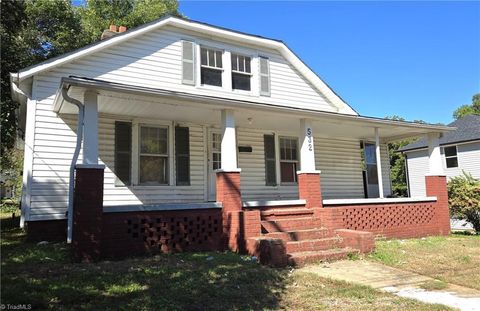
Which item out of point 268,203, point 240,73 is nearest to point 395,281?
point 268,203

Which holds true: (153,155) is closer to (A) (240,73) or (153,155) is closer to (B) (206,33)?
(A) (240,73)

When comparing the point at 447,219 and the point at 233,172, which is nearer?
the point at 233,172

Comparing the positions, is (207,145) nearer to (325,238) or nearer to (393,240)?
(325,238)

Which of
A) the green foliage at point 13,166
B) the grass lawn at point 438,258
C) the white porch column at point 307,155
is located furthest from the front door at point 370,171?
the green foliage at point 13,166

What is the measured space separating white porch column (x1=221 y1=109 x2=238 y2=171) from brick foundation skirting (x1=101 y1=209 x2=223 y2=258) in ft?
3.41

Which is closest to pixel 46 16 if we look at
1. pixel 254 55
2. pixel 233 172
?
pixel 254 55

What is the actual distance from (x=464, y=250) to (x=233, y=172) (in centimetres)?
583

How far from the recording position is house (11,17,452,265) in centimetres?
780

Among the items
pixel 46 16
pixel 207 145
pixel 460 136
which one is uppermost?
pixel 46 16

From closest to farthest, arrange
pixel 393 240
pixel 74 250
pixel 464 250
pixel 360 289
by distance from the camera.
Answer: pixel 360 289, pixel 74 250, pixel 464 250, pixel 393 240

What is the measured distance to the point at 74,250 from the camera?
6867mm

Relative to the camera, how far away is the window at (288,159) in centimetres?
1329

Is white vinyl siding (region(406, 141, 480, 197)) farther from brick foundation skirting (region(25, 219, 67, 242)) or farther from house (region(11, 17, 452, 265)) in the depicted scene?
brick foundation skirting (region(25, 219, 67, 242))

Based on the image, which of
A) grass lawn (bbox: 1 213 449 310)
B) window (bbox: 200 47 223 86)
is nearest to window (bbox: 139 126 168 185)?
window (bbox: 200 47 223 86)
